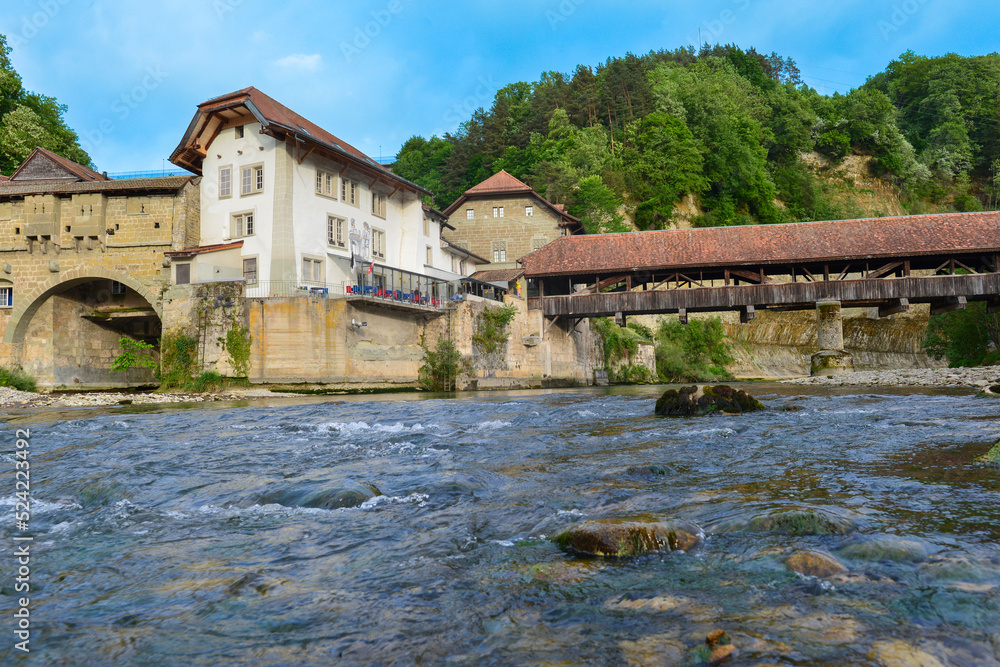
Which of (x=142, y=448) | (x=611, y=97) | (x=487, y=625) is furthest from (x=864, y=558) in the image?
(x=611, y=97)

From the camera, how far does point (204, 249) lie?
24172 millimetres

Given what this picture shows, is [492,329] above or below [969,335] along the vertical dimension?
above

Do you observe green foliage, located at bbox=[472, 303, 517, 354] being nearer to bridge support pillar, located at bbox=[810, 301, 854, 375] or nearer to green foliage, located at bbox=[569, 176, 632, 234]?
bridge support pillar, located at bbox=[810, 301, 854, 375]

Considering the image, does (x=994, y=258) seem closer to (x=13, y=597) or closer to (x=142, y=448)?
(x=142, y=448)

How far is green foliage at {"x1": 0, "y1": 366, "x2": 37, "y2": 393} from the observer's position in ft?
78.2

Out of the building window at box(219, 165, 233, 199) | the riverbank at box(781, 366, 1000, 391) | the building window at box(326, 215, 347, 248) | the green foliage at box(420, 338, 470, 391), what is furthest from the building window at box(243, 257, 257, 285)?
the riverbank at box(781, 366, 1000, 391)

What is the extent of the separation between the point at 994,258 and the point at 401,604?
3015 cm

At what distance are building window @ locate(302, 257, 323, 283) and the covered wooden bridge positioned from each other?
915cm

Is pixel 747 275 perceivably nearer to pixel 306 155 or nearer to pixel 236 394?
pixel 306 155

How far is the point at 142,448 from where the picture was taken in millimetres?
7816

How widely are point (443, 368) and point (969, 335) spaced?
21795mm

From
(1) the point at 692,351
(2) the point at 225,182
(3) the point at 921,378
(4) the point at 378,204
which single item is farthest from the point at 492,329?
(1) the point at 692,351

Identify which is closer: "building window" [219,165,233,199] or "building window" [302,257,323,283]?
"building window" [302,257,323,283]

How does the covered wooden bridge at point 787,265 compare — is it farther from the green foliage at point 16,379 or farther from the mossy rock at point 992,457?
the mossy rock at point 992,457
